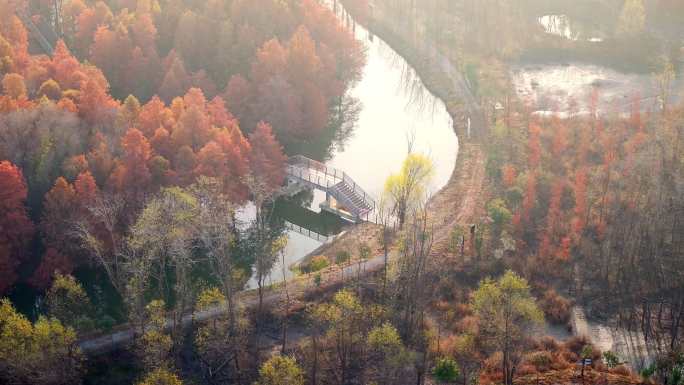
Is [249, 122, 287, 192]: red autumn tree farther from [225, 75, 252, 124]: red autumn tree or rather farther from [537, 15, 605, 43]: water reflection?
[537, 15, 605, 43]: water reflection

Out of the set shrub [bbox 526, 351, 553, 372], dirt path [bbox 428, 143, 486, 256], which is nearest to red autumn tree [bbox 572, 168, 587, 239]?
dirt path [bbox 428, 143, 486, 256]

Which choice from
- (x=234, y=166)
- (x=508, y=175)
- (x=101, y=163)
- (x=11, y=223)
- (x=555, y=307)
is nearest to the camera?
(x=555, y=307)

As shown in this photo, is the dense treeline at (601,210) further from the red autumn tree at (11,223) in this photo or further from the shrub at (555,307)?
the red autumn tree at (11,223)

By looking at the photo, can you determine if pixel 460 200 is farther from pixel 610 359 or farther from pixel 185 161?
pixel 610 359

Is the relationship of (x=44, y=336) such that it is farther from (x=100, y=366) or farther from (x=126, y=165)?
(x=126, y=165)

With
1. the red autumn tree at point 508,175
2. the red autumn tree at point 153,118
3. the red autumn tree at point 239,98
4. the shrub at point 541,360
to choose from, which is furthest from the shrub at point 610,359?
the red autumn tree at point 239,98

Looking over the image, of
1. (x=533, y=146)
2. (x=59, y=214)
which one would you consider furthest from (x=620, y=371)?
(x=59, y=214)

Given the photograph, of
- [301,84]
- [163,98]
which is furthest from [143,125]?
[301,84]
